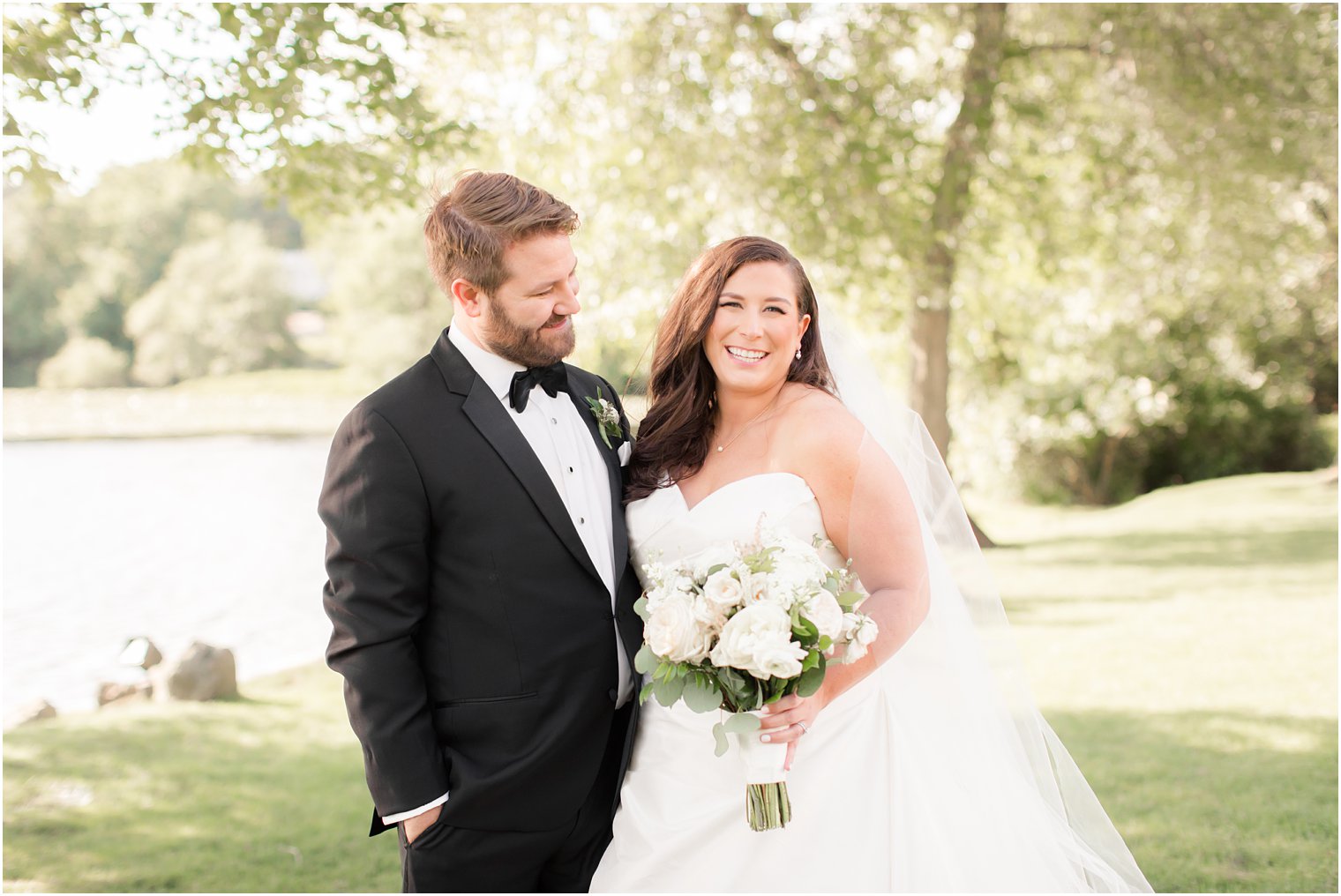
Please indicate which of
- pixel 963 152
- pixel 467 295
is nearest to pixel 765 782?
pixel 467 295

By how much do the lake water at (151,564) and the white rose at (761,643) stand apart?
8.36 meters

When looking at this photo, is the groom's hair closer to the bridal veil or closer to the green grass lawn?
the bridal veil

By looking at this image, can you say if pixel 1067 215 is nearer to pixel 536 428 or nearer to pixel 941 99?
pixel 941 99

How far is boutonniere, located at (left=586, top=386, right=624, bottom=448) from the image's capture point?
3.17 meters

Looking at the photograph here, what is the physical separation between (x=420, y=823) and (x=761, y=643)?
1.11 meters

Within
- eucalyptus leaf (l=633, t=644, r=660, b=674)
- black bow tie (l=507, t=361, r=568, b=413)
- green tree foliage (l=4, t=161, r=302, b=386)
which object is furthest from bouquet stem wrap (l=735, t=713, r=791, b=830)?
green tree foliage (l=4, t=161, r=302, b=386)

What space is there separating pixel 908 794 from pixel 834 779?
22 cm

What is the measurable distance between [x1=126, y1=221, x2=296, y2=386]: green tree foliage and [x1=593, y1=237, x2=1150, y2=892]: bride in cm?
4815

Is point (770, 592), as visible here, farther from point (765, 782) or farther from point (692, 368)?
point (692, 368)

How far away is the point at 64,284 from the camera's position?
46344 mm

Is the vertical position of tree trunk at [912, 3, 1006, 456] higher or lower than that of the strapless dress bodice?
higher

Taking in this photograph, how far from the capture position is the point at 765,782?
265cm

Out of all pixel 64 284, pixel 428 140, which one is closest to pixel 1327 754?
pixel 428 140

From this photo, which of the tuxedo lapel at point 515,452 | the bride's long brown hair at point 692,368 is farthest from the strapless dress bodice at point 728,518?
the tuxedo lapel at point 515,452
